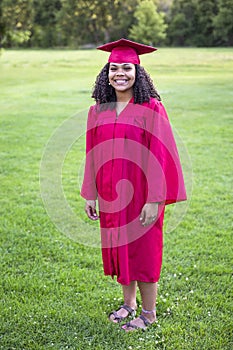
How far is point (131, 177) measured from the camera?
109 inches

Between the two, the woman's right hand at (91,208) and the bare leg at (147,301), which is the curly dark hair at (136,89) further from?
the bare leg at (147,301)

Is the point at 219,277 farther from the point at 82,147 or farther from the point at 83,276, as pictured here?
the point at 82,147

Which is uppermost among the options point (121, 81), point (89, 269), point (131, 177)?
point (121, 81)

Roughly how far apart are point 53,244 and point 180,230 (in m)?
1.24

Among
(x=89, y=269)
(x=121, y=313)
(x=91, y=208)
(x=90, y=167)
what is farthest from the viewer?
(x=89, y=269)

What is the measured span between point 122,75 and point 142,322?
1.56 metres

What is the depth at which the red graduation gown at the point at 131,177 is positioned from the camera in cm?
270

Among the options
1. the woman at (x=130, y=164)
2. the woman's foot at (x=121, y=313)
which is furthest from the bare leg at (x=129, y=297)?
the woman at (x=130, y=164)

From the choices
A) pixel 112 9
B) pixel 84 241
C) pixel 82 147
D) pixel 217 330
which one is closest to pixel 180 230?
pixel 84 241

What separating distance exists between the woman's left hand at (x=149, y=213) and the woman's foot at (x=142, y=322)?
714mm

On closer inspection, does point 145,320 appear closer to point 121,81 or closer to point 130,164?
point 130,164

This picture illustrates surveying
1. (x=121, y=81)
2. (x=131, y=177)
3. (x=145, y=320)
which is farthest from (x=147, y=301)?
(x=121, y=81)

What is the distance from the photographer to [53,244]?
439cm

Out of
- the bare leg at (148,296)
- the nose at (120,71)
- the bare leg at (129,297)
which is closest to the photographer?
the nose at (120,71)
